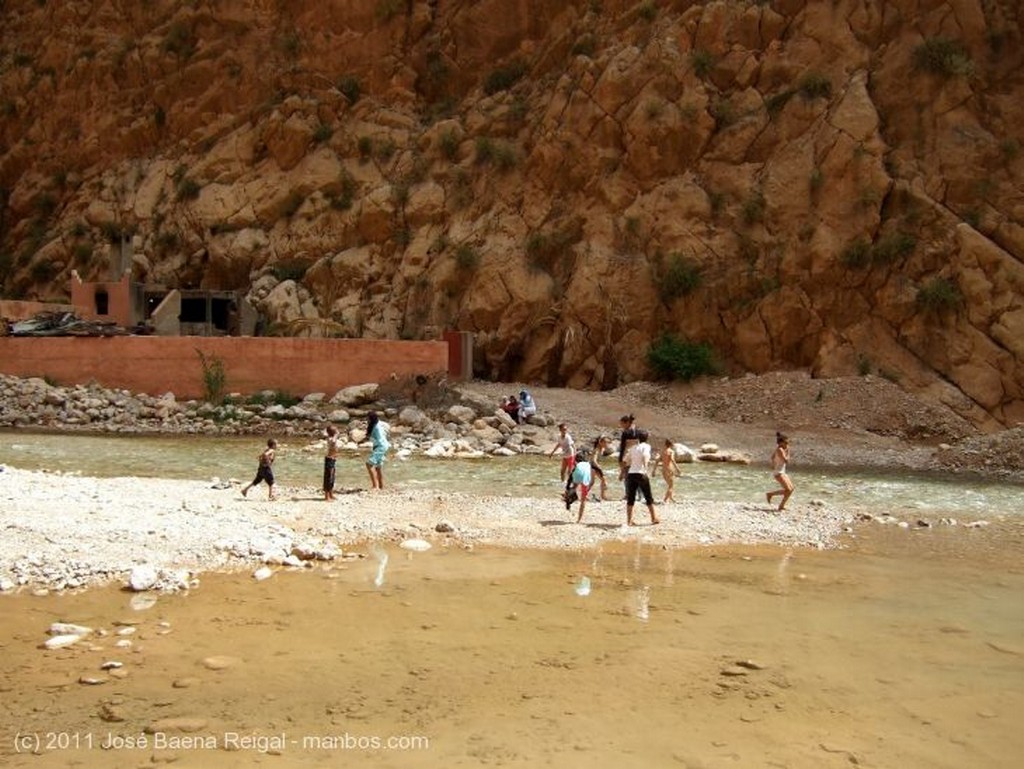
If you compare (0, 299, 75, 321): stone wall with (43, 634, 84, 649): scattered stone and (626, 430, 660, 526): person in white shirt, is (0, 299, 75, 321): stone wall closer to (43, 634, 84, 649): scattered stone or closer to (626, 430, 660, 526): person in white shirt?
(626, 430, 660, 526): person in white shirt

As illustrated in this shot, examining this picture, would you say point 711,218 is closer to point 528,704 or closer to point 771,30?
point 771,30

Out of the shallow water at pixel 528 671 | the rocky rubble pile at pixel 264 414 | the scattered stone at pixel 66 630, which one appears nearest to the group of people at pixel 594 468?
the shallow water at pixel 528 671

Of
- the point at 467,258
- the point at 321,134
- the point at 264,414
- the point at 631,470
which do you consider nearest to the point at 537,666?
the point at 631,470

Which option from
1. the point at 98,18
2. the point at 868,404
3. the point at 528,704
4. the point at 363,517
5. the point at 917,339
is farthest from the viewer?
the point at 98,18

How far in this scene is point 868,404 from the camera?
24.6m

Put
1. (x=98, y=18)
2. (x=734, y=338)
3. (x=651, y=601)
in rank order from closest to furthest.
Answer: (x=651, y=601)
(x=734, y=338)
(x=98, y=18)

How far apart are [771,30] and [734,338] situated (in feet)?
42.6

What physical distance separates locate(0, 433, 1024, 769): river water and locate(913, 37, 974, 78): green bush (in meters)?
25.9

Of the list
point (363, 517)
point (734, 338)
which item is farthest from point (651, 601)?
point (734, 338)

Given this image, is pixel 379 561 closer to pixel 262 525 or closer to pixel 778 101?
pixel 262 525

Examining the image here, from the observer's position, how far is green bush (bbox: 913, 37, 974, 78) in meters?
29.3

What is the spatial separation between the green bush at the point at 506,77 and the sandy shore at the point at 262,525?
2908 centimetres

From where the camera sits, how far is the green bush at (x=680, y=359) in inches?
1112

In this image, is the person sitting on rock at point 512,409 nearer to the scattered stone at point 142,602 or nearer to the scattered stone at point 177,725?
the scattered stone at point 142,602
